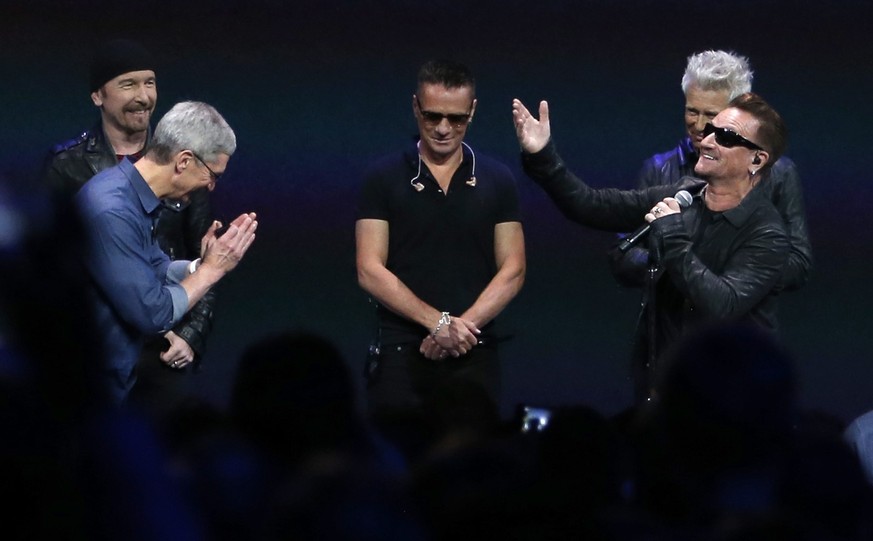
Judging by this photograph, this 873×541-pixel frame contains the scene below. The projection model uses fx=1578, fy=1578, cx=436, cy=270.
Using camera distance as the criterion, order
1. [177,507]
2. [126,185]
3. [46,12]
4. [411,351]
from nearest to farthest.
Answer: [177,507] < [126,185] < [411,351] < [46,12]

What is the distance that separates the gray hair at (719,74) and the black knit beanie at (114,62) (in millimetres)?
1680

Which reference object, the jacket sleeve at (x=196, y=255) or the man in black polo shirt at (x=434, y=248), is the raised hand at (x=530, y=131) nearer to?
the man in black polo shirt at (x=434, y=248)

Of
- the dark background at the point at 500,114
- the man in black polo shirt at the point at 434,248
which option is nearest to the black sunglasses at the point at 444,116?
the man in black polo shirt at the point at 434,248

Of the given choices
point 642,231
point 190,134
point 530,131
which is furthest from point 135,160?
point 642,231

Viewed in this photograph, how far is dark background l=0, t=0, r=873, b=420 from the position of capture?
5844 millimetres

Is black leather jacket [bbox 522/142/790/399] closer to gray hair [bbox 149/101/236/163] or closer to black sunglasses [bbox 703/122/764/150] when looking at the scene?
black sunglasses [bbox 703/122/764/150]

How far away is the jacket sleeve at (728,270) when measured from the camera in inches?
155

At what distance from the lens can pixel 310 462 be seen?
203 cm

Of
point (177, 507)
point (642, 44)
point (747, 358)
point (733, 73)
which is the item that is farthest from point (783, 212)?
point (177, 507)

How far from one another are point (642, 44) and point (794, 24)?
572 millimetres

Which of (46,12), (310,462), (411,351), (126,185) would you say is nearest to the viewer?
(310,462)

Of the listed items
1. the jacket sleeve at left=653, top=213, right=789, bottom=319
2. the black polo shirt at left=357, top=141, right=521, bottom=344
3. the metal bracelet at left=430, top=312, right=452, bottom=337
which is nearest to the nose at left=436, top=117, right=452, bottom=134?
the black polo shirt at left=357, top=141, right=521, bottom=344

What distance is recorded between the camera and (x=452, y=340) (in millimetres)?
4461

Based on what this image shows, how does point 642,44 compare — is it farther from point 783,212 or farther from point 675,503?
point 675,503
